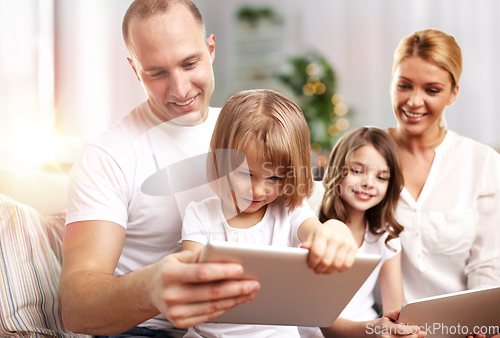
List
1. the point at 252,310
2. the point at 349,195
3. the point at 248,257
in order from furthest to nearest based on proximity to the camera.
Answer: the point at 349,195
the point at 252,310
the point at 248,257

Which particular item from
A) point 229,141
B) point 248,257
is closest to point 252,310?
point 248,257

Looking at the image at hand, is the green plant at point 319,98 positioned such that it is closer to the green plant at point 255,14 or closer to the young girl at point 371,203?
the green plant at point 255,14

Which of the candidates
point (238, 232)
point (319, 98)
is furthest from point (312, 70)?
point (238, 232)

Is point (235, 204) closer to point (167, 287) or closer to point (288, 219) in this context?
point (288, 219)

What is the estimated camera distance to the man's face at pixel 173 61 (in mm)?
904

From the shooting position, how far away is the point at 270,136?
818mm

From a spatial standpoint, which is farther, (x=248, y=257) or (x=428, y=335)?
(x=428, y=335)

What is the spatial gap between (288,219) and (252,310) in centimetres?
27

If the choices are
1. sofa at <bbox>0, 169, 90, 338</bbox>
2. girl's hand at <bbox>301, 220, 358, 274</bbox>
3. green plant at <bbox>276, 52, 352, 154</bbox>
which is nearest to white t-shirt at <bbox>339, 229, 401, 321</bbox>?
girl's hand at <bbox>301, 220, 358, 274</bbox>

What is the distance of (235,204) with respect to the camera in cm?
89

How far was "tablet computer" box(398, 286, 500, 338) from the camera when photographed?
2.83 feet

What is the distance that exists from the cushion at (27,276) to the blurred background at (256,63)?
0.28 meters

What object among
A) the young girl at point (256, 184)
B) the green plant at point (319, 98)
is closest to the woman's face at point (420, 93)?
the young girl at point (256, 184)

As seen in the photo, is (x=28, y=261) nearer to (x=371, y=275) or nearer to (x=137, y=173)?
(x=137, y=173)
